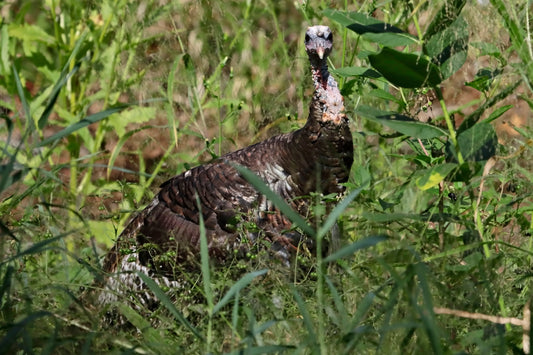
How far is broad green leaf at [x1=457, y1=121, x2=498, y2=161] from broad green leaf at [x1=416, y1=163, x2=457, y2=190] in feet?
0.17

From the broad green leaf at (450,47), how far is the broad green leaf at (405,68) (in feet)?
→ 0.12

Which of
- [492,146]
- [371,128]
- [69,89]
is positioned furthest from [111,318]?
[69,89]

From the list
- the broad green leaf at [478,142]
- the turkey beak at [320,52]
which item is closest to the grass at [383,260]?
the broad green leaf at [478,142]

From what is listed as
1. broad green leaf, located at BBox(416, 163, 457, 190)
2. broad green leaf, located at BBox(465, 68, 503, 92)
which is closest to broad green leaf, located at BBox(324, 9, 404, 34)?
broad green leaf, located at BBox(465, 68, 503, 92)

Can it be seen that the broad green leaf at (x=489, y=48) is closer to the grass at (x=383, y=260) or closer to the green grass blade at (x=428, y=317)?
the grass at (x=383, y=260)

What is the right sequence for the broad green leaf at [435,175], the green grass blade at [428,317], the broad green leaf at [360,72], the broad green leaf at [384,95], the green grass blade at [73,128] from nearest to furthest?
1. the green grass blade at [428,317]
2. the broad green leaf at [435,175]
3. the green grass blade at [73,128]
4. the broad green leaf at [360,72]
5. the broad green leaf at [384,95]

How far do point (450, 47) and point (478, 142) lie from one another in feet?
0.81

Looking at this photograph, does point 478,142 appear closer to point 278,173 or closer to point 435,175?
point 435,175

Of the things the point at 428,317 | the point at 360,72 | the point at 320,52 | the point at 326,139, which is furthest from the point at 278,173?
the point at 428,317

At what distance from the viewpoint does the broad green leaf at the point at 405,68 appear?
207 cm

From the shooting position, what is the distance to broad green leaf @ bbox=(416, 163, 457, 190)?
205 centimetres

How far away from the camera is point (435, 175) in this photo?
206 cm

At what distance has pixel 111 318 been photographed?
2531 millimetres

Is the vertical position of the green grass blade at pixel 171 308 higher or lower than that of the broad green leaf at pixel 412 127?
lower
